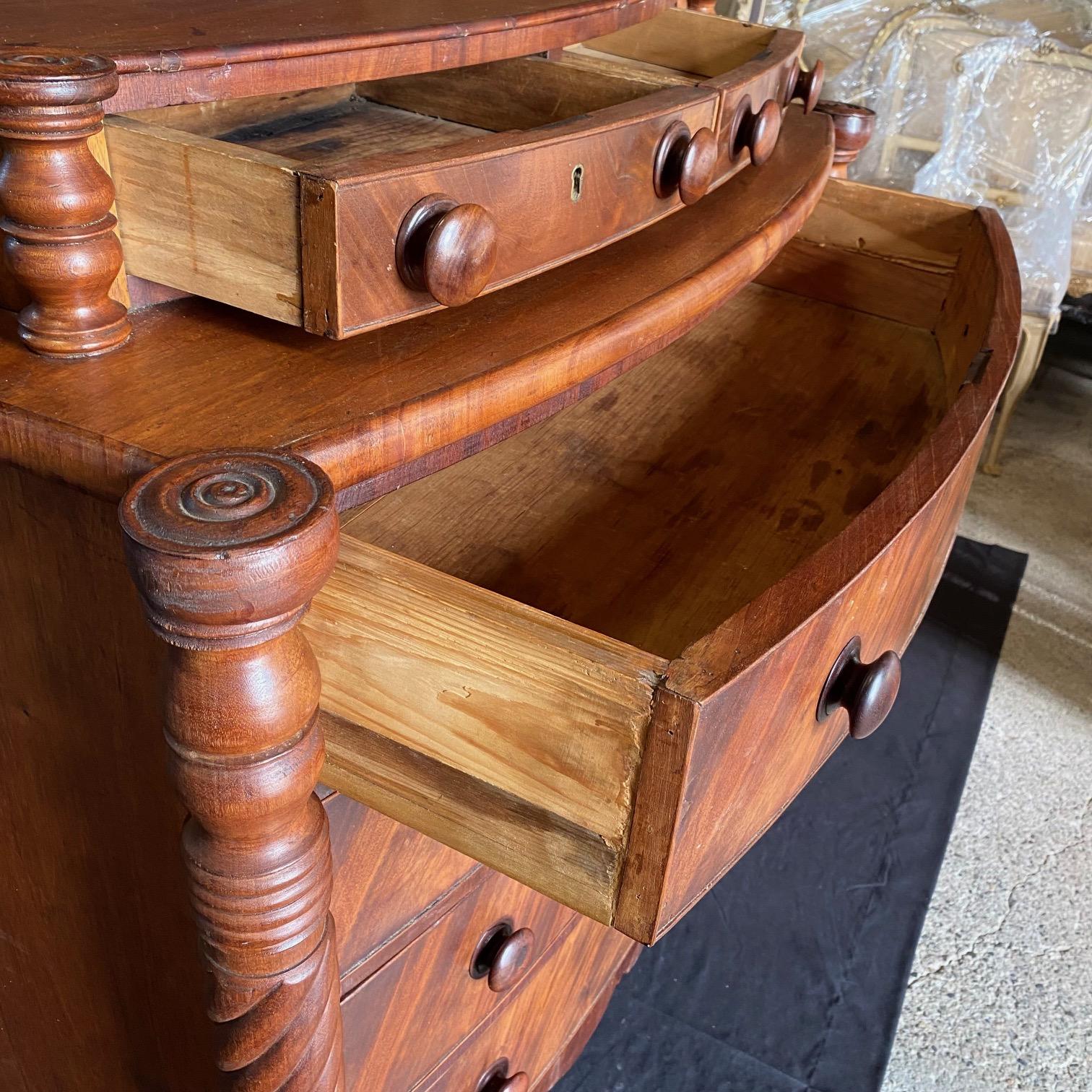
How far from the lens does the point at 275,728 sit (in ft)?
1.28

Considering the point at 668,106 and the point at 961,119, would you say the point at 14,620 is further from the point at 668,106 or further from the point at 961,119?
the point at 961,119

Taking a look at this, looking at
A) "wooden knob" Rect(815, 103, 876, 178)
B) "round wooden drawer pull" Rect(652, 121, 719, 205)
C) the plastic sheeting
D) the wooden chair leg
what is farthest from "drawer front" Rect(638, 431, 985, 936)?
the plastic sheeting

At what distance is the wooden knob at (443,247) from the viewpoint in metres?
0.47

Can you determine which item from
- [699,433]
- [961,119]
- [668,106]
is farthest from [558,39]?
[961,119]

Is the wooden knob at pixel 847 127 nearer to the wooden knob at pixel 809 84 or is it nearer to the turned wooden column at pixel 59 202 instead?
the wooden knob at pixel 809 84

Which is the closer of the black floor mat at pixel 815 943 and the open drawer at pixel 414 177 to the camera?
the open drawer at pixel 414 177

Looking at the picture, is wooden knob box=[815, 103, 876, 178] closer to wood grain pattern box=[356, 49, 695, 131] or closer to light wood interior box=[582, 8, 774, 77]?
light wood interior box=[582, 8, 774, 77]

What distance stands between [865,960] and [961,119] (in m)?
1.58

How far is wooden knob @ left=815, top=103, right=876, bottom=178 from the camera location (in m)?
1.01

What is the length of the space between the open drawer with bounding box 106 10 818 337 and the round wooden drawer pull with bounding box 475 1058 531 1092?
595 mm

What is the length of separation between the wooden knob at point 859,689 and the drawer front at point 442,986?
0.26m

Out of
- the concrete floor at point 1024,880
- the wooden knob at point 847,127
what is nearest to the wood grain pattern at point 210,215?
the wooden knob at point 847,127

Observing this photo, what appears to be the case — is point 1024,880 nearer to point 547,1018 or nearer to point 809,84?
point 547,1018

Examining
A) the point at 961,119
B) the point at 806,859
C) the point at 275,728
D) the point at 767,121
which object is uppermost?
the point at 767,121
